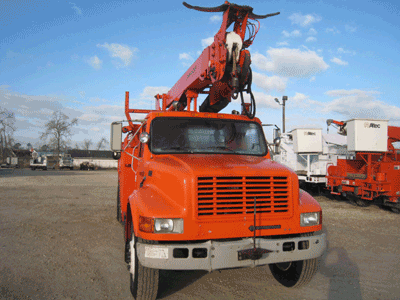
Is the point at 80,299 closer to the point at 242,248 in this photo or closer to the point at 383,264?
the point at 242,248

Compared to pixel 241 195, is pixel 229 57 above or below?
above

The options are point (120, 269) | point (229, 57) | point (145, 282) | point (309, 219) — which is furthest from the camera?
point (229, 57)

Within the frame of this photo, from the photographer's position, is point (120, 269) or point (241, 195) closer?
point (241, 195)

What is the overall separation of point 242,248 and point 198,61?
3.95 metres

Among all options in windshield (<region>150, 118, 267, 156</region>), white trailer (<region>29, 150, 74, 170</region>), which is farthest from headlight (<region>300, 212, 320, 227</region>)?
white trailer (<region>29, 150, 74, 170</region>)

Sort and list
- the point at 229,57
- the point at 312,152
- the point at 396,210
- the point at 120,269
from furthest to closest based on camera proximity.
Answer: the point at 312,152
the point at 396,210
the point at 229,57
the point at 120,269

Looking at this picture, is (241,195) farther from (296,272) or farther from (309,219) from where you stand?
(296,272)

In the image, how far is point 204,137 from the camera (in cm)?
472

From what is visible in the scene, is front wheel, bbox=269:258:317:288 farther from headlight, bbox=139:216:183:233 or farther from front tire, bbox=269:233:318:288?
headlight, bbox=139:216:183:233

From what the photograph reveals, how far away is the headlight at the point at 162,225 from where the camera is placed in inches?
133

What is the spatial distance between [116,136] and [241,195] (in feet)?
8.79

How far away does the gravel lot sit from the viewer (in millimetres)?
4066

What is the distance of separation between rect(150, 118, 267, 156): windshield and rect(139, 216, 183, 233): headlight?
52.1 inches

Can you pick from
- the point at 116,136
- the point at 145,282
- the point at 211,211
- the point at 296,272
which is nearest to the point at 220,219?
the point at 211,211
